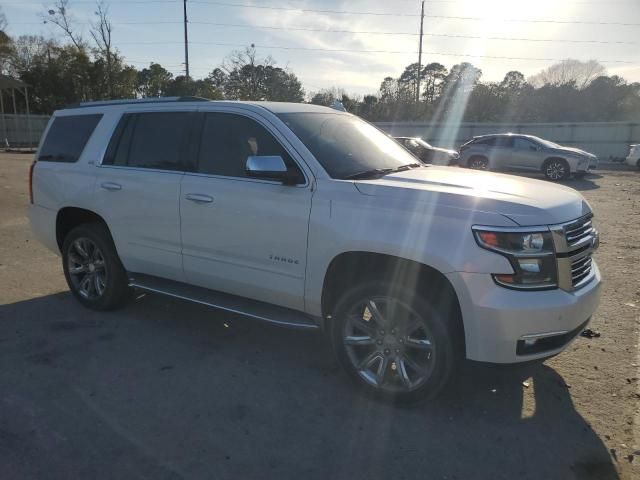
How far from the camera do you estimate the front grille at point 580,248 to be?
3.23 meters

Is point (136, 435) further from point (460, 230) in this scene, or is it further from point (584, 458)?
point (584, 458)

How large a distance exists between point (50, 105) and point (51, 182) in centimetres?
5015

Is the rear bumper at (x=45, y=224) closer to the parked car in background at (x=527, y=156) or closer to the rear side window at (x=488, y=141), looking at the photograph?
the parked car in background at (x=527, y=156)

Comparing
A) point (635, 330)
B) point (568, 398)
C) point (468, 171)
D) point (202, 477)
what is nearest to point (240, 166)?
point (468, 171)

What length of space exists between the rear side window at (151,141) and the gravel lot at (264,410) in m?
1.53

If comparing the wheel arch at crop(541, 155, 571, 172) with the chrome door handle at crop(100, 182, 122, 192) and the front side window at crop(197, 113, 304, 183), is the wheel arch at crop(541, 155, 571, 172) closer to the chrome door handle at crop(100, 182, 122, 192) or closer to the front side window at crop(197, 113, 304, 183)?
the front side window at crop(197, 113, 304, 183)

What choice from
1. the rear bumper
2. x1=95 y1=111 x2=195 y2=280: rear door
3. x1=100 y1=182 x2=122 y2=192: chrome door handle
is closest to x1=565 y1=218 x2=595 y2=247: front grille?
x1=95 y1=111 x2=195 y2=280: rear door

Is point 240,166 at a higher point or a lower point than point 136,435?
higher

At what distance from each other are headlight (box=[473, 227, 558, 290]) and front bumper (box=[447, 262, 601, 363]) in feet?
0.19

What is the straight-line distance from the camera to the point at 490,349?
10.1ft

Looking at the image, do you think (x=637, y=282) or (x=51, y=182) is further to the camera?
(x=637, y=282)

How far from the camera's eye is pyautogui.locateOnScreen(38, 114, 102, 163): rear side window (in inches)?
205

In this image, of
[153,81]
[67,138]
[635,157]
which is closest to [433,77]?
[153,81]

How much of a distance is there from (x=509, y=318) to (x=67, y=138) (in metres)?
4.61
